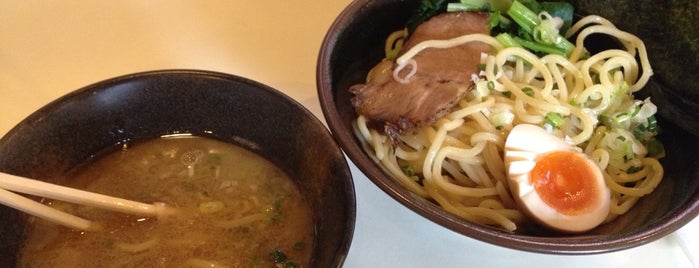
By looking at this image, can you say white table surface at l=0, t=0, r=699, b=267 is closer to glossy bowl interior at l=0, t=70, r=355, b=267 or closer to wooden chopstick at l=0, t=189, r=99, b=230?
glossy bowl interior at l=0, t=70, r=355, b=267

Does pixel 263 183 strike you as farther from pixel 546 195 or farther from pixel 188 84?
pixel 546 195

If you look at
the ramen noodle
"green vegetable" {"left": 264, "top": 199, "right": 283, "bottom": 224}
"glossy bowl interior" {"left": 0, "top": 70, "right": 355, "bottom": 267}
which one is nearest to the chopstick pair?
"glossy bowl interior" {"left": 0, "top": 70, "right": 355, "bottom": 267}

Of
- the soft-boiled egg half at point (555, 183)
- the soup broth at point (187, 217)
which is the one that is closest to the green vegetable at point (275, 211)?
the soup broth at point (187, 217)

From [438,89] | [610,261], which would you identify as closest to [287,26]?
[438,89]

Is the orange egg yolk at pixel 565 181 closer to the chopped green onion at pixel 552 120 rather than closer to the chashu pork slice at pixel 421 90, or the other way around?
the chopped green onion at pixel 552 120

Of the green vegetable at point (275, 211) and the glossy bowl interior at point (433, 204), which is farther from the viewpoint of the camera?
the green vegetable at point (275, 211)

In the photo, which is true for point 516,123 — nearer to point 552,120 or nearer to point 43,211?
point 552,120
